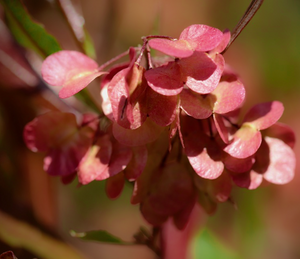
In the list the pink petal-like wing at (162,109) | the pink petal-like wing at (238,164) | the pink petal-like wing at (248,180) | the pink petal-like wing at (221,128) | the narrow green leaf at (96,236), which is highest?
the pink petal-like wing at (162,109)

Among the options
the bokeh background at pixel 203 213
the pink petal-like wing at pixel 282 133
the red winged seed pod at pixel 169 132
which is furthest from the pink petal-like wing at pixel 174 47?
the bokeh background at pixel 203 213

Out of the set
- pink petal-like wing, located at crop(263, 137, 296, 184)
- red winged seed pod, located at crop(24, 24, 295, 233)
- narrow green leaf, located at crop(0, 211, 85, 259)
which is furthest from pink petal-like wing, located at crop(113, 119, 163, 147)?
narrow green leaf, located at crop(0, 211, 85, 259)

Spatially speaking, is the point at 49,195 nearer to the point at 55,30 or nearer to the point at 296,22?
the point at 55,30

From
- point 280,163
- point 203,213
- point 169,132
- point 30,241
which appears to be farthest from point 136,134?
point 203,213

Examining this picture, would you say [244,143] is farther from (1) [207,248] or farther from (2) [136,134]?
(1) [207,248]

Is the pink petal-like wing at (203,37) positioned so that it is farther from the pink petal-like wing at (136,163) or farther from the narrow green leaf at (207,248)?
the narrow green leaf at (207,248)
